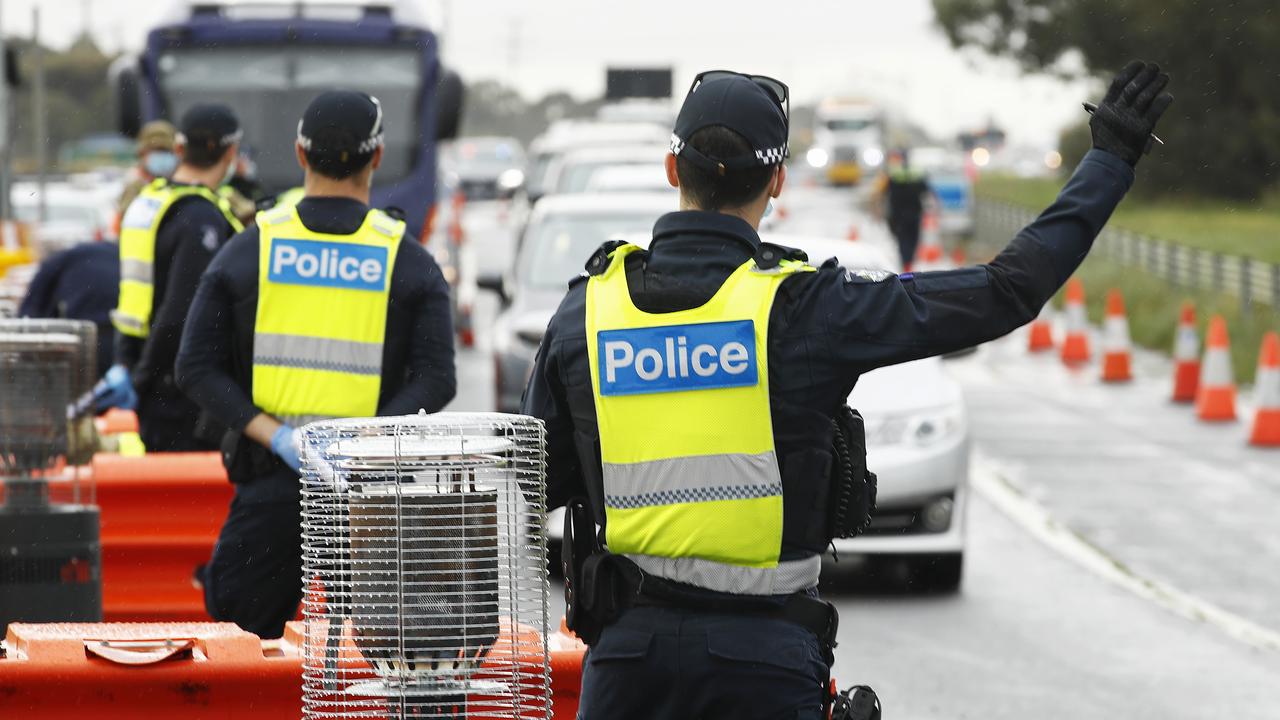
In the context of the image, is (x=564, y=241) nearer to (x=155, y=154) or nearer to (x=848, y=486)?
(x=155, y=154)

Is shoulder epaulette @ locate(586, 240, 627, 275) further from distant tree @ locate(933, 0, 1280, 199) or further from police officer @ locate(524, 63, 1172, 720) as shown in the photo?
distant tree @ locate(933, 0, 1280, 199)

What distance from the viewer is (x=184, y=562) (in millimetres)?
7711

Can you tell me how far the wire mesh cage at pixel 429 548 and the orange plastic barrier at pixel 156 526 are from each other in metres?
3.61

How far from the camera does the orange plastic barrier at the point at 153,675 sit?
4.63 meters

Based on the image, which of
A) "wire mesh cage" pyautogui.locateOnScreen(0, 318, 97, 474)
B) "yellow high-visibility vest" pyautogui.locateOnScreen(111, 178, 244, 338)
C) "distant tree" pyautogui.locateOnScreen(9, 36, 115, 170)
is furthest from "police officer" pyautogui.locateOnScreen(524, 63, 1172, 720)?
"distant tree" pyautogui.locateOnScreen(9, 36, 115, 170)

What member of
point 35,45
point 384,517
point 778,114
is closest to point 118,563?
point 384,517

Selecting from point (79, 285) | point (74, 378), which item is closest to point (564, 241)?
point (79, 285)

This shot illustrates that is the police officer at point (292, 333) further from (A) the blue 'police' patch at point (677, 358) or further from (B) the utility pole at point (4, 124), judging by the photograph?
(B) the utility pole at point (4, 124)

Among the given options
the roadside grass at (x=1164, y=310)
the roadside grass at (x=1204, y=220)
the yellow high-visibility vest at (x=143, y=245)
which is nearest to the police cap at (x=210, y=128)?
the yellow high-visibility vest at (x=143, y=245)

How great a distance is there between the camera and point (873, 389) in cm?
1068

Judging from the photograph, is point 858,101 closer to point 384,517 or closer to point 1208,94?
point 1208,94

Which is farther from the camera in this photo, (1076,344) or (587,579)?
(1076,344)

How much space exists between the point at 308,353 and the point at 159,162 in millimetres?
5135

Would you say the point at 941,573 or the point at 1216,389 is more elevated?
the point at 941,573
